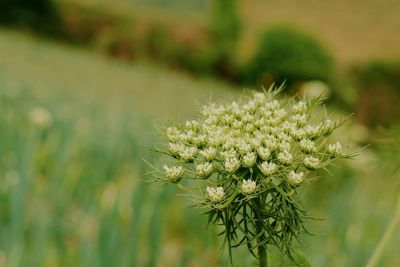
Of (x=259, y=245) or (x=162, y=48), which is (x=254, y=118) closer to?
(x=259, y=245)

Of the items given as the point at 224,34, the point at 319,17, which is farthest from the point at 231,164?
the point at 319,17

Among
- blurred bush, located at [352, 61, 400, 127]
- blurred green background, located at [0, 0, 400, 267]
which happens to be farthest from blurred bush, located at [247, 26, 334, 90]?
blurred bush, located at [352, 61, 400, 127]

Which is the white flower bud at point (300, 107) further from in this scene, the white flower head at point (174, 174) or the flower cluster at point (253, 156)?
the white flower head at point (174, 174)

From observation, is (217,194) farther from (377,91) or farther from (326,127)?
(377,91)

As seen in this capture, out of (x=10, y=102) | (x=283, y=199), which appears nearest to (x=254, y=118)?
(x=283, y=199)

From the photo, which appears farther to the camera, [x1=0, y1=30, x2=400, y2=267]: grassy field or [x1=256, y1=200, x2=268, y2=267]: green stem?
[x1=0, y1=30, x2=400, y2=267]: grassy field

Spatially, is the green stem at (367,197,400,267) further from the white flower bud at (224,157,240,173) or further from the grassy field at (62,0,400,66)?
the grassy field at (62,0,400,66)
